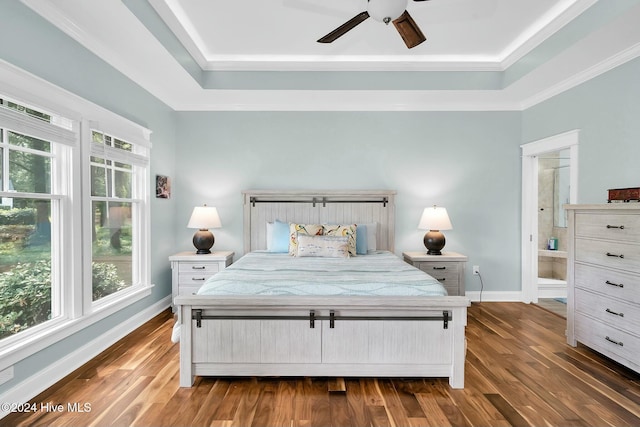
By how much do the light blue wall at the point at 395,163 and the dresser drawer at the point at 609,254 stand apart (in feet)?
5.01

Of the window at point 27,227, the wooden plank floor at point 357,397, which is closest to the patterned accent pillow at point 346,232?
the wooden plank floor at point 357,397

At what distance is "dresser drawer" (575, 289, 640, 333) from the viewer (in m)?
2.43

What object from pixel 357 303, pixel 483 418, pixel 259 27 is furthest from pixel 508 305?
pixel 259 27

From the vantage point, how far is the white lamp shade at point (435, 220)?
4.02m

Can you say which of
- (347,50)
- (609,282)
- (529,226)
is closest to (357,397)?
(609,282)

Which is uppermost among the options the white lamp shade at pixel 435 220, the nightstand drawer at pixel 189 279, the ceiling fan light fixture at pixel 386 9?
the ceiling fan light fixture at pixel 386 9

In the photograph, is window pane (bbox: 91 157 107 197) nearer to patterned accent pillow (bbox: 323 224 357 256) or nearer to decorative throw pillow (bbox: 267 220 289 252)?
decorative throw pillow (bbox: 267 220 289 252)

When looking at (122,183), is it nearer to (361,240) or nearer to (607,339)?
(361,240)

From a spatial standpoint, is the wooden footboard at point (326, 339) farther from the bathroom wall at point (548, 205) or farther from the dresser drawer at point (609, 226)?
the bathroom wall at point (548, 205)

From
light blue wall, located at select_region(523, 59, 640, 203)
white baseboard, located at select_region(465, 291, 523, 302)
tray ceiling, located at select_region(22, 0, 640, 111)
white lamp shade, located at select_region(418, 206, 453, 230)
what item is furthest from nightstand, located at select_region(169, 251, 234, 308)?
light blue wall, located at select_region(523, 59, 640, 203)

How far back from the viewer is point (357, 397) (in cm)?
216

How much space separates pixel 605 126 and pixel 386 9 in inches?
101

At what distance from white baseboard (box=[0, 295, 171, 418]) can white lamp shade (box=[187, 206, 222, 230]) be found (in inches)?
43.6

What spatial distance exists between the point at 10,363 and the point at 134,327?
139cm
